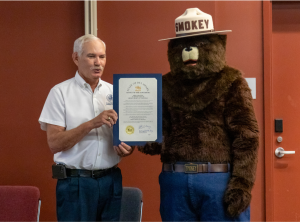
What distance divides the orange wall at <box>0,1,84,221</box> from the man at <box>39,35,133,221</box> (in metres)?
0.83

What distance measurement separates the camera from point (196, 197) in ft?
5.48

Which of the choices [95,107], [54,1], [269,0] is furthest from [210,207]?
[54,1]

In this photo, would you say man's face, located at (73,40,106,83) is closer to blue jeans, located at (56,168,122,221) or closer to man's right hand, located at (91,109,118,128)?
man's right hand, located at (91,109,118,128)

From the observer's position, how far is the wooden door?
2795mm

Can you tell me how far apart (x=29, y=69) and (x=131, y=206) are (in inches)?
55.6

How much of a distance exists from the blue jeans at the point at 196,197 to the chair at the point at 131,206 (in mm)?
441

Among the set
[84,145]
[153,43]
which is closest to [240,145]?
[84,145]

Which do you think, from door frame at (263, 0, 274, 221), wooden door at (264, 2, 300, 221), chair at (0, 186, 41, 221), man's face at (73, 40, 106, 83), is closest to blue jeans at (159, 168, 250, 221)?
man's face at (73, 40, 106, 83)

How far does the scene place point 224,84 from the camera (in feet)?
5.62

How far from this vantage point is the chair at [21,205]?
7.26ft

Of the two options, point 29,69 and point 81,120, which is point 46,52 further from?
point 81,120

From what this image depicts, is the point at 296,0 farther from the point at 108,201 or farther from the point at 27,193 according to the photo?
the point at 27,193

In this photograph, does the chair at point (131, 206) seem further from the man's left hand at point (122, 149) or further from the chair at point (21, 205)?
the chair at point (21, 205)

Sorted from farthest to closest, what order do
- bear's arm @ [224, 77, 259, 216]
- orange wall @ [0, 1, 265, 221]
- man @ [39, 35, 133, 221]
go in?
orange wall @ [0, 1, 265, 221], man @ [39, 35, 133, 221], bear's arm @ [224, 77, 259, 216]
